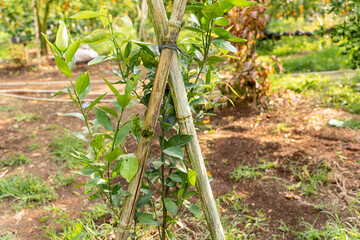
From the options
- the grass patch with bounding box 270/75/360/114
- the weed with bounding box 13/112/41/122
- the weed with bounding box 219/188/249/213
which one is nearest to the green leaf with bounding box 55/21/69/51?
the weed with bounding box 219/188/249/213

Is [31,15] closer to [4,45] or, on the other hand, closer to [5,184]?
[4,45]

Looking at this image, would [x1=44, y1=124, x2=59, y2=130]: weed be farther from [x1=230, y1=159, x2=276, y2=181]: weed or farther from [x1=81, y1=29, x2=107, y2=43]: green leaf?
[x1=81, y1=29, x2=107, y2=43]: green leaf

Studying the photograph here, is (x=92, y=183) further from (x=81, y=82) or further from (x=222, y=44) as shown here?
(x=222, y=44)

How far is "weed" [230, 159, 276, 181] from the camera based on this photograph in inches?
103

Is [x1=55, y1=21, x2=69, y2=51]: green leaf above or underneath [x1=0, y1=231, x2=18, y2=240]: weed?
above

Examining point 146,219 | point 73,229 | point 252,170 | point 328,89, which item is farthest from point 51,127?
point 328,89

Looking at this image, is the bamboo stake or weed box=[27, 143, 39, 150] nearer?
the bamboo stake

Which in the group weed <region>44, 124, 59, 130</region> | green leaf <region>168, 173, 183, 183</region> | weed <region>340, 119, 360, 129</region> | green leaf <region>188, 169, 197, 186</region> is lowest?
weed <region>44, 124, 59, 130</region>

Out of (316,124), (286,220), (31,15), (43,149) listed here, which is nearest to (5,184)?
(43,149)

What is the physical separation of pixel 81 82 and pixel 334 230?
1644 millimetres

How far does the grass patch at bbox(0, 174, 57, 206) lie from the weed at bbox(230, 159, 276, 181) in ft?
4.85

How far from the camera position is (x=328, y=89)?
4.38 metres

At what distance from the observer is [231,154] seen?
2945mm

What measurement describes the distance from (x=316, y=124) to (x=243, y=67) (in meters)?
1.08
